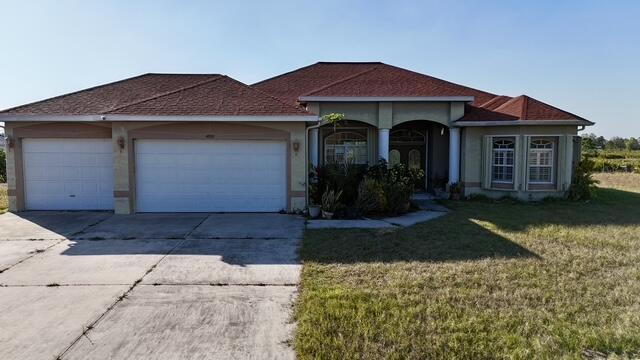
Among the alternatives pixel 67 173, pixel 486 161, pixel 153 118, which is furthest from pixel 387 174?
pixel 67 173

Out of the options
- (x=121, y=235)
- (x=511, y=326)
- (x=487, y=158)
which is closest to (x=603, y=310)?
(x=511, y=326)

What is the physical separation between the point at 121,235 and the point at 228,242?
2533 mm

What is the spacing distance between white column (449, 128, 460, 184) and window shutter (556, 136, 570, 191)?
3.44m

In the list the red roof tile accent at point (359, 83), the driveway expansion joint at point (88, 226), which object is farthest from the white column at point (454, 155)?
the driveway expansion joint at point (88, 226)

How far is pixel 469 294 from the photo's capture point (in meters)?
4.92

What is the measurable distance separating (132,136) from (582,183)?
50.0 feet

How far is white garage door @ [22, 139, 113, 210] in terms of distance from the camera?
11539 millimetres

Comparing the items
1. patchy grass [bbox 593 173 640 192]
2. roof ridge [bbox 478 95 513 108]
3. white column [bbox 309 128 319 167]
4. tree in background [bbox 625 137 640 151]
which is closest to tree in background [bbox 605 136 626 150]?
tree in background [bbox 625 137 640 151]

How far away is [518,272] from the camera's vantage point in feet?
18.9

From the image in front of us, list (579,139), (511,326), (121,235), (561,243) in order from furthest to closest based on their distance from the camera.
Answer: (579,139)
(121,235)
(561,243)
(511,326)

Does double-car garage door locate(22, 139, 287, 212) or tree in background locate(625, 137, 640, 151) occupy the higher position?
tree in background locate(625, 137, 640, 151)

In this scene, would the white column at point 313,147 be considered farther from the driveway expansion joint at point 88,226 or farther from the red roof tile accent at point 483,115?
the driveway expansion joint at point 88,226

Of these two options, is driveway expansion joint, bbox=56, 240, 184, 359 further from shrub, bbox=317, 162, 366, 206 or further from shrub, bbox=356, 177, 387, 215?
shrub, bbox=317, 162, 366, 206

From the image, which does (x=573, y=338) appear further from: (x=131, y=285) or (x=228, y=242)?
(x=228, y=242)
